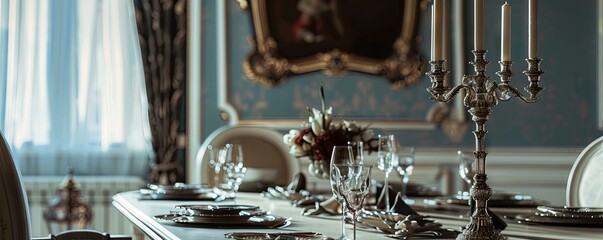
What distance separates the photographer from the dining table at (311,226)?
2.04 meters

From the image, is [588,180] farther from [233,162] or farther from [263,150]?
[263,150]

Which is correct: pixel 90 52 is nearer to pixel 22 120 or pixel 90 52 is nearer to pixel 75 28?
pixel 75 28

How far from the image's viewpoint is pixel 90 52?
490 cm

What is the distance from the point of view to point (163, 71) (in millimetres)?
4918

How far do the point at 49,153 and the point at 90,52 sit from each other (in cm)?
55

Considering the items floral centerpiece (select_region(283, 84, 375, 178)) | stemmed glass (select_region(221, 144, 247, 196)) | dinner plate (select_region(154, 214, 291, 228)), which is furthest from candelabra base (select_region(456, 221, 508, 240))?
stemmed glass (select_region(221, 144, 247, 196))

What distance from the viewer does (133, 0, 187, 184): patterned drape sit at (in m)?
4.90

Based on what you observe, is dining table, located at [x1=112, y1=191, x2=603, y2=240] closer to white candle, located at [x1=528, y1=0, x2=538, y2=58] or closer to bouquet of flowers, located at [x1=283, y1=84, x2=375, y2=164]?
Answer: bouquet of flowers, located at [x1=283, y1=84, x2=375, y2=164]

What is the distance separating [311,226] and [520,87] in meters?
3.05

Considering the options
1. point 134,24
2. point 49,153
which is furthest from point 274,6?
point 49,153

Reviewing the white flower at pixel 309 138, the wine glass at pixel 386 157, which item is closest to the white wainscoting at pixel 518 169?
the white flower at pixel 309 138

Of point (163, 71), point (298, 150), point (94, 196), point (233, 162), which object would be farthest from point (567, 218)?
point (94, 196)

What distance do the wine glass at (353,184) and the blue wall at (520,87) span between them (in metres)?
3.20

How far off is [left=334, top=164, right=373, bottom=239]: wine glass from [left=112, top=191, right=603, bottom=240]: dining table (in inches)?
6.9
